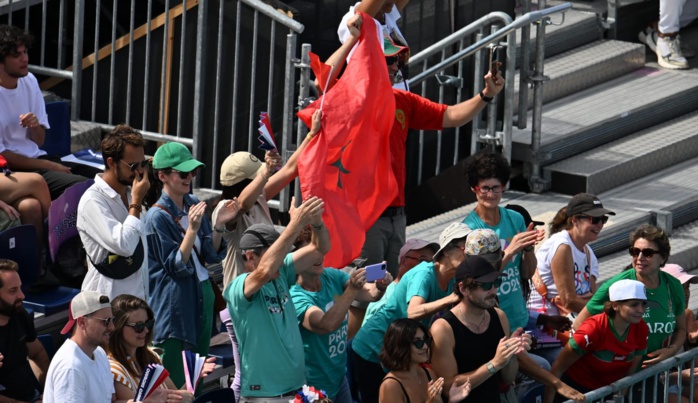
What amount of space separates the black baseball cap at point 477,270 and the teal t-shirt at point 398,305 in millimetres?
447

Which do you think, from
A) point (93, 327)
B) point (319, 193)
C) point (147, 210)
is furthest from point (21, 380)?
point (319, 193)

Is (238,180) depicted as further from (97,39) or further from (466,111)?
(97,39)

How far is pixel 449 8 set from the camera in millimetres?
12461

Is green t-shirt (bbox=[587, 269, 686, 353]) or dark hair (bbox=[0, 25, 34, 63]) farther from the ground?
dark hair (bbox=[0, 25, 34, 63])

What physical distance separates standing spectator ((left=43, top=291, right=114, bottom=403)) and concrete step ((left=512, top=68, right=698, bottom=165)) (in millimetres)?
5639

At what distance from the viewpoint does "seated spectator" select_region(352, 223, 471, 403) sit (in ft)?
28.3

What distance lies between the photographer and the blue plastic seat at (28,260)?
9.05 metres

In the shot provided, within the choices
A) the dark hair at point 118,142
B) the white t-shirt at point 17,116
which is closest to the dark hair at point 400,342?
the dark hair at point 118,142

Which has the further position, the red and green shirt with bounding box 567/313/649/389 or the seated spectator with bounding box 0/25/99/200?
the seated spectator with bounding box 0/25/99/200

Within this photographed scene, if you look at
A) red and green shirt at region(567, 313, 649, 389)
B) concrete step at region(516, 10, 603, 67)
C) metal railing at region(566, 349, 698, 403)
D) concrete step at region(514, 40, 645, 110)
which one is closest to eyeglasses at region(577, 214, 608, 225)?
red and green shirt at region(567, 313, 649, 389)

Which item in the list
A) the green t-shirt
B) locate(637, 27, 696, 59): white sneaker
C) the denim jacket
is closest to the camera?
the denim jacket

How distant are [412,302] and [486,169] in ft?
3.95

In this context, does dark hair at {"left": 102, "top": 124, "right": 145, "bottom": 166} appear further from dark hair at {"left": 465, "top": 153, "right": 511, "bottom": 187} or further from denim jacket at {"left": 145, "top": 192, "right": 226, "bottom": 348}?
dark hair at {"left": 465, "top": 153, "right": 511, "bottom": 187}

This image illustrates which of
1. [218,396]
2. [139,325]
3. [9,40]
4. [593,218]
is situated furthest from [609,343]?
[9,40]
